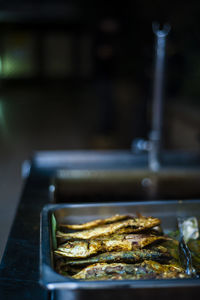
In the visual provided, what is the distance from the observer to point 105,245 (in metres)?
0.77

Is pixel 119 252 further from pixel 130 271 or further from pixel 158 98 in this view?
pixel 158 98

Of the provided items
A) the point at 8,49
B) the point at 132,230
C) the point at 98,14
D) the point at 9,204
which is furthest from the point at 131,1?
the point at 132,230

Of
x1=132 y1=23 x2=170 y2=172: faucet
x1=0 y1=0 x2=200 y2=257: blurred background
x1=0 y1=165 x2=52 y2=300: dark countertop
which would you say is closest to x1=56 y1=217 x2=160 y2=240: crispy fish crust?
x1=0 y1=165 x2=52 y2=300: dark countertop

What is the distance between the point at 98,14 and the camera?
2205mm

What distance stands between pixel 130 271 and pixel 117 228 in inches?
6.9

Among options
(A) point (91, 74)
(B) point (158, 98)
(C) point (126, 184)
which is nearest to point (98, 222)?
(C) point (126, 184)

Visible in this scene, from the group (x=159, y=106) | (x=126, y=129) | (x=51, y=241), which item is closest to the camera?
(x=51, y=241)

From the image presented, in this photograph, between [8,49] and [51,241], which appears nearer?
[51,241]

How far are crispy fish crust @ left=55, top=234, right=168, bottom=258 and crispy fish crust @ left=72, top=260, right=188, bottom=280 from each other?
54 millimetres

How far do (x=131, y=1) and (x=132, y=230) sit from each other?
5.79ft

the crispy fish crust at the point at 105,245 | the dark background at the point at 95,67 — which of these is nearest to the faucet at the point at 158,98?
the dark background at the point at 95,67

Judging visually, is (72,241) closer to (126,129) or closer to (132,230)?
(132,230)

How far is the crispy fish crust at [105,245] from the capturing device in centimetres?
74

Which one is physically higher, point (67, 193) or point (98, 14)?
point (98, 14)
